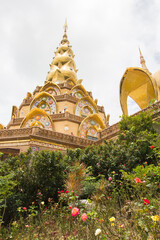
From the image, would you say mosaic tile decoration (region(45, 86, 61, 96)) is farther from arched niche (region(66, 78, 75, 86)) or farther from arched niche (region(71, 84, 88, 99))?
arched niche (region(66, 78, 75, 86))

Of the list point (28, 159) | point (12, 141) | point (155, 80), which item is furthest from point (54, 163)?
point (155, 80)

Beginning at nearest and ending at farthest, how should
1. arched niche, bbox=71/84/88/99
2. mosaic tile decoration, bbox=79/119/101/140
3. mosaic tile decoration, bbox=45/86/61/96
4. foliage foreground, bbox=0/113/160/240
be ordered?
1. foliage foreground, bbox=0/113/160/240
2. mosaic tile decoration, bbox=79/119/101/140
3. mosaic tile decoration, bbox=45/86/61/96
4. arched niche, bbox=71/84/88/99

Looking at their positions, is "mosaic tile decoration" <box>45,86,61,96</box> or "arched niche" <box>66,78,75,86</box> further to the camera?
"arched niche" <box>66,78,75,86</box>

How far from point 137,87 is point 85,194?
34.4ft

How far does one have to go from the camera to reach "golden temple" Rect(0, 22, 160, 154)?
1043cm

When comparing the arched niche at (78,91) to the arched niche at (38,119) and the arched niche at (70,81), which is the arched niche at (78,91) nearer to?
the arched niche at (70,81)

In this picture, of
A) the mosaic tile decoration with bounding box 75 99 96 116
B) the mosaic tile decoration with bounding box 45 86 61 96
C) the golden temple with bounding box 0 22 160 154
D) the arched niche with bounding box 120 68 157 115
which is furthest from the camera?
the mosaic tile decoration with bounding box 45 86 61 96

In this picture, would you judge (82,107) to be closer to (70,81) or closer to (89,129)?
(89,129)

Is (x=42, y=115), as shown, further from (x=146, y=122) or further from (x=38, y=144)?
(x=146, y=122)

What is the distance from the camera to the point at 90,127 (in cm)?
1703

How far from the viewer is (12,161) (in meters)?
5.49

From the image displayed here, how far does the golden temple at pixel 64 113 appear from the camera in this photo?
1043 cm

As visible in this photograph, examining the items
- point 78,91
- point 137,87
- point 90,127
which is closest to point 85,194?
point 137,87

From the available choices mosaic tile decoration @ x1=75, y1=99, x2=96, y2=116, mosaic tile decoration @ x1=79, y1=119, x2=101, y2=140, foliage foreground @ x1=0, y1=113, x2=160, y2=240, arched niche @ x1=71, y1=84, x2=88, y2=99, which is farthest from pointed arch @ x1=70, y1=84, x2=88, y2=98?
foliage foreground @ x1=0, y1=113, x2=160, y2=240
